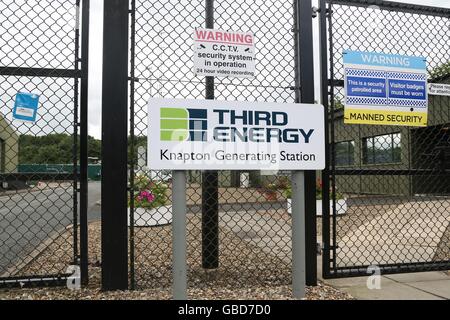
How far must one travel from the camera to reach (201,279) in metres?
3.88

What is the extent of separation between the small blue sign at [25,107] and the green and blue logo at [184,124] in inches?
50.4

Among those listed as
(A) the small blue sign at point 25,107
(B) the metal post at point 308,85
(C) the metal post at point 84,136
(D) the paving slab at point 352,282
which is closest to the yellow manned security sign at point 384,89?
(B) the metal post at point 308,85

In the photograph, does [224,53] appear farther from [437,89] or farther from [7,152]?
[7,152]

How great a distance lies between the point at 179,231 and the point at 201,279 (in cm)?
131

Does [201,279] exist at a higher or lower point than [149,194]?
lower

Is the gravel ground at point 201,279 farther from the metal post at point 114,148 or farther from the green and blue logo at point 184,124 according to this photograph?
the green and blue logo at point 184,124

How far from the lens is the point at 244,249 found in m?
5.69

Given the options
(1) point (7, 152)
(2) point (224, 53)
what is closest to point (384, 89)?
(2) point (224, 53)

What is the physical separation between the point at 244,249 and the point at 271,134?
298 cm

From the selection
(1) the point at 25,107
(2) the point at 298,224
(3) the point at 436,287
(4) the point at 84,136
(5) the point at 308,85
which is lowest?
(3) the point at 436,287

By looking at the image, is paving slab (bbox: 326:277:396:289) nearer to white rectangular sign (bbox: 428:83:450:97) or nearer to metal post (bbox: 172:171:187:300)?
metal post (bbox: 172:171:187:300)

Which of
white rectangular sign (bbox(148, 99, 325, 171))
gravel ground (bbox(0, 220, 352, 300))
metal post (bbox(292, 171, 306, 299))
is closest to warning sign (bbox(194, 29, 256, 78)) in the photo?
white rectangular sign (bbox(148, 99, 325, 171))
